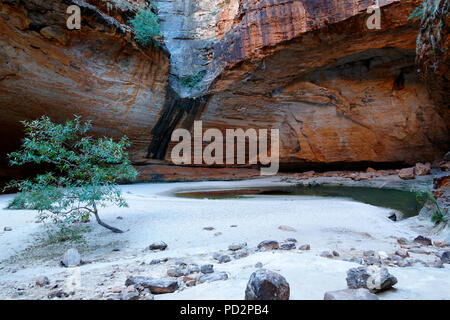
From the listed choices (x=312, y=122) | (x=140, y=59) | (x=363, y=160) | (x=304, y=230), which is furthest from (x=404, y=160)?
(x=140, y=59)

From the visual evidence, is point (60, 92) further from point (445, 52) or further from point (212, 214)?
point (445, 52)

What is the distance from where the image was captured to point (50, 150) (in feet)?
9.86

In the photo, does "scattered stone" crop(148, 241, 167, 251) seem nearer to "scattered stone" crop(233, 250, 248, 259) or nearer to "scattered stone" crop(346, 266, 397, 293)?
"scattered stone" crop(233, 250, 248, 259)

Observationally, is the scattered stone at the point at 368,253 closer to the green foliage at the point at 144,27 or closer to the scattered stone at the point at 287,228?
the scattered stone at the point at 287,228

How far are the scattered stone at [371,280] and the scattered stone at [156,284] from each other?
43.0 inches

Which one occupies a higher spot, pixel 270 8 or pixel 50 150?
pixel 270 8

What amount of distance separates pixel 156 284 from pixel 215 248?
121 cm

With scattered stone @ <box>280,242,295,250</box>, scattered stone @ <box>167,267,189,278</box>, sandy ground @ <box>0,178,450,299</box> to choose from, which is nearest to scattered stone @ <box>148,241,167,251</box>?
sandy ground @ <box>0,178,450,299</box>

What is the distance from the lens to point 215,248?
8.97ft

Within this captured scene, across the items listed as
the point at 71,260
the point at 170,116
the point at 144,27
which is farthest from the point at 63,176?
the point at 170,116

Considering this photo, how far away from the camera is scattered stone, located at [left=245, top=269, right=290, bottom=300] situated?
49.5 inches

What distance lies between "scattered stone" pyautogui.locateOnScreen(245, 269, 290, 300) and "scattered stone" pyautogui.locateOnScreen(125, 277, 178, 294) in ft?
1.81
